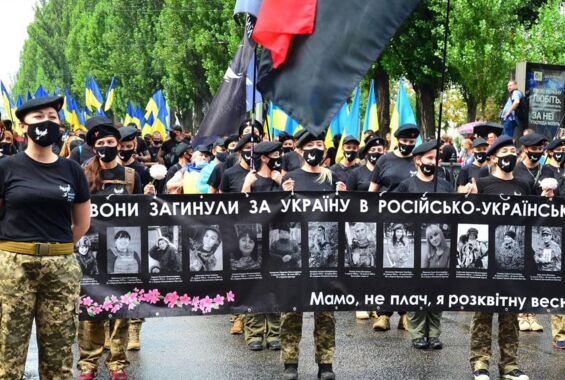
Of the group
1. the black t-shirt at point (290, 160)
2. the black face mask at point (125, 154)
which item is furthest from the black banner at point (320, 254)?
the black t-shirt at point (290, 160)

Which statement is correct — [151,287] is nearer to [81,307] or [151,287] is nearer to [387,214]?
[81,307]

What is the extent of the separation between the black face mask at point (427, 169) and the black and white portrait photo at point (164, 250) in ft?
7.76

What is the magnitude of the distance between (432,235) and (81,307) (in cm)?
280

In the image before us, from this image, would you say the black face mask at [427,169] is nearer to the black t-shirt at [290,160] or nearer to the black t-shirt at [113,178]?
the black t-shirt at [113,178]

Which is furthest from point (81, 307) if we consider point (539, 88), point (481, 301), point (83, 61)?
point (83, 61)

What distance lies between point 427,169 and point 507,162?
0.90 meters

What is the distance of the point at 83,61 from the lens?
79250mm

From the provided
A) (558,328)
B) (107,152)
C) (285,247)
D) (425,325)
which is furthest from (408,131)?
(107,152)

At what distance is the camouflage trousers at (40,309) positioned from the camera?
20.1 ft

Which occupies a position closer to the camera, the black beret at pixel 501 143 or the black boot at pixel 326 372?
the black boot at pixel 326 372

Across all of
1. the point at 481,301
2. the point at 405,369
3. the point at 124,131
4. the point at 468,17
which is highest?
the point at 468,17

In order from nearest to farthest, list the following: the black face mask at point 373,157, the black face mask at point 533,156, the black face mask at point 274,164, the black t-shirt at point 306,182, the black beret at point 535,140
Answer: the black t-shirt at point 306,182 < the black face mask at point 274,164 < the black beret at point 535,140 < the black face mask at point 533,156 < the black face mask at point 373,157

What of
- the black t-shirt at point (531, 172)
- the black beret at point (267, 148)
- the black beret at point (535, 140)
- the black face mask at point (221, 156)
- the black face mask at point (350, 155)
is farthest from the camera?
the black face mask at point (221, 156)

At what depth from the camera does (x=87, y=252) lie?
25.6ft
